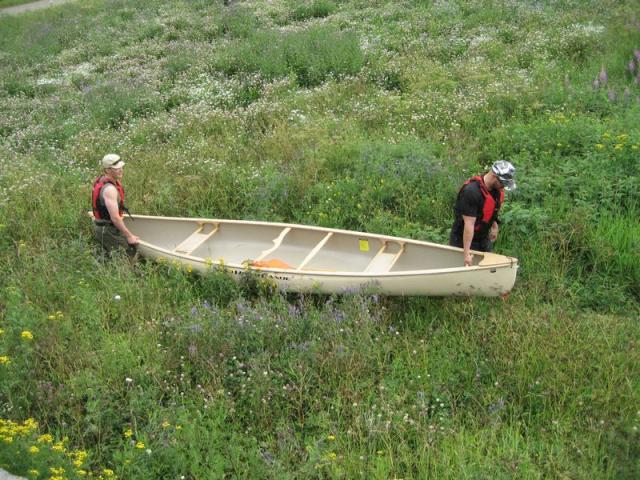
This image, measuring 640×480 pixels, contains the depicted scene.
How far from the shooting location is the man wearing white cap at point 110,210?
8648mm

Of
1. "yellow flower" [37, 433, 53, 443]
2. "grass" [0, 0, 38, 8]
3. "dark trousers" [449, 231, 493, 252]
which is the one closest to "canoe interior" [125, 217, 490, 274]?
"dark trousers" [449, 231, 493, 252]

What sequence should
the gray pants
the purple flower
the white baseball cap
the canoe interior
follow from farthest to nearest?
the purple flower
the gray pants
the white baseball cap
the canoe interior

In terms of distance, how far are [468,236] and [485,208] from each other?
0.37 m

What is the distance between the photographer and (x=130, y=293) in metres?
7.95

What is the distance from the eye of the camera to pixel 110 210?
340 inches

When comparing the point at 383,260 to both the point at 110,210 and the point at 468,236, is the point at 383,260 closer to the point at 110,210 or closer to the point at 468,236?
the point at 468,236

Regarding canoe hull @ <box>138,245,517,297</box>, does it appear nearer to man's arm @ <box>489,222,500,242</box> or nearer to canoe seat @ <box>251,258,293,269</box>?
canoe seat @ <box>251,258,293,269</box>

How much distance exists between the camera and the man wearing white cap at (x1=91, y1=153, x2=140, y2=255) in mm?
8648

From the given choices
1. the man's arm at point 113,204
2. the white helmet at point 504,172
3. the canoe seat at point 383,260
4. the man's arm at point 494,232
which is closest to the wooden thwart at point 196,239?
the man's arm at point 113,204

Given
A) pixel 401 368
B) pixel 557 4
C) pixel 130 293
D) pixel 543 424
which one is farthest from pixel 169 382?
pixel 557 4

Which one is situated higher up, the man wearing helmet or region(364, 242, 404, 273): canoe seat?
the man wearing helmet

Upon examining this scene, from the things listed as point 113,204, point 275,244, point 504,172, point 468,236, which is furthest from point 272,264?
point 504,172

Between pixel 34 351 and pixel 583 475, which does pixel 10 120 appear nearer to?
pixel 34 351

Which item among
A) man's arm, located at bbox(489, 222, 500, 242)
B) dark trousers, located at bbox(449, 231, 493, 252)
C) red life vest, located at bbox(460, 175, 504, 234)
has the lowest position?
dark trousers, located at bbox(449, 231, 493, 252)
